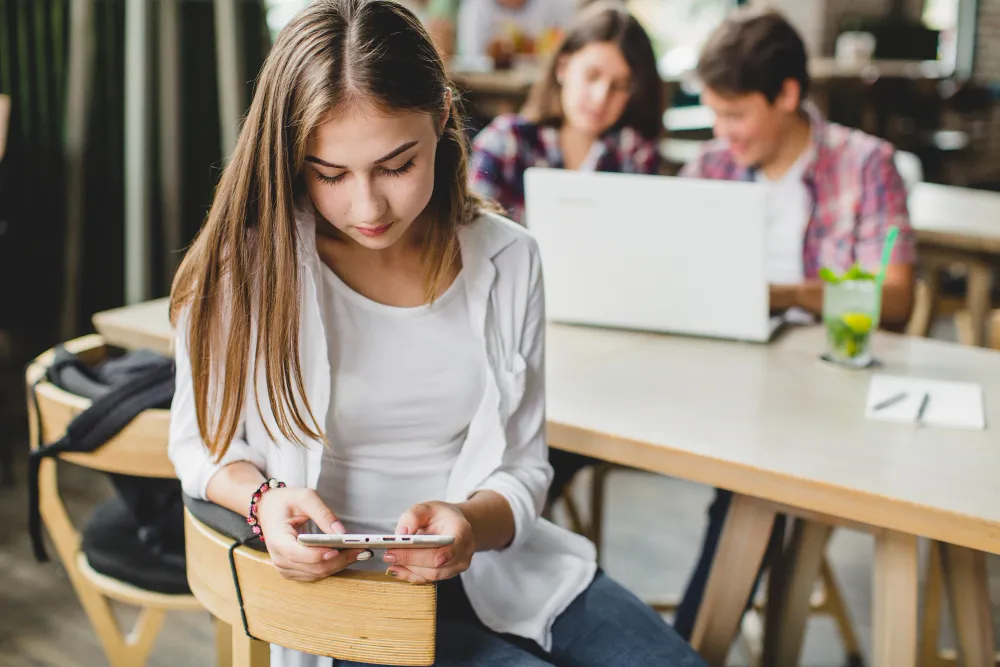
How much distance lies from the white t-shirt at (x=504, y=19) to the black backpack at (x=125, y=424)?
503 cm

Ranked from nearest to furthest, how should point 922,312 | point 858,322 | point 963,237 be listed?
point 858,322 → point 963,237 → point 922,312

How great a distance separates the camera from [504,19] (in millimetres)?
6227

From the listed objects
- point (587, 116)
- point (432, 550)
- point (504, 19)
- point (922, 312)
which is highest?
point (504, 19)

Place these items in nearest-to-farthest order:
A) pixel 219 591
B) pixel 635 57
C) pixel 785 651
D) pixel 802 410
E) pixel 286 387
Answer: pixel 219 591
pixel 286 387
pixel 802 410
pixel 785 651
pixel 635 57

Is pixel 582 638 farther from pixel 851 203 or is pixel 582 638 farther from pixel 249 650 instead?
pixel 851 203

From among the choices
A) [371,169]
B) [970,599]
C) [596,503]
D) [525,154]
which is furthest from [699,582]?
[525,154]

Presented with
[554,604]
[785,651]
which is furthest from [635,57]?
[554,604]

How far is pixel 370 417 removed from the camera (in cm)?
124

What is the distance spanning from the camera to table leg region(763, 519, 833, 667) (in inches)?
67.9

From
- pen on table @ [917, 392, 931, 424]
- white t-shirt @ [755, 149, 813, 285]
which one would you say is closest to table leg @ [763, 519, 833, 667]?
pen on table @ [917, 392, 931, 424]

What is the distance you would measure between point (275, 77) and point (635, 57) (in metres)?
1.39

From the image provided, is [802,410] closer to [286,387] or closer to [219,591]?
[286,387]

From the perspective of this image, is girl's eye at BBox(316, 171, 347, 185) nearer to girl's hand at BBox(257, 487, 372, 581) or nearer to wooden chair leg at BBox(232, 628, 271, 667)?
girl's hand at BBox(257, 487, 372, 581)

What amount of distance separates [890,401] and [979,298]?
1.65 metres
